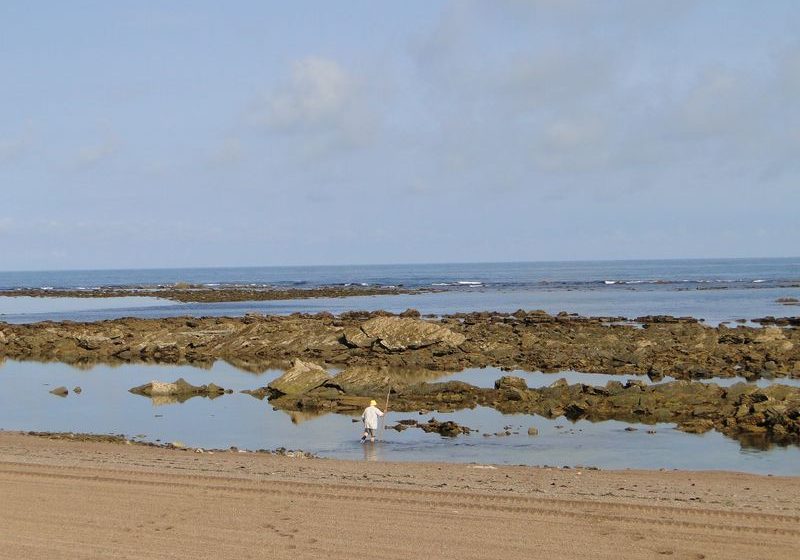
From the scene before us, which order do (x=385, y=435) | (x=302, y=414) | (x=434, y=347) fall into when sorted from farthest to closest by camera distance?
1. (x=434, y=347)
2. (x=302, y=414)
3. (x=385, y=435)

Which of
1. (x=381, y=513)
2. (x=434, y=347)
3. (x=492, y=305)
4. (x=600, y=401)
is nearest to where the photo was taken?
(x=381, y=513)

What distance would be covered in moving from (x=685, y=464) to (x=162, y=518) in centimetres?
1070

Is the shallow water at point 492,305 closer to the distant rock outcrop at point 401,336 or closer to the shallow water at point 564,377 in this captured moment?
the distant rock outcrop at point 401,336

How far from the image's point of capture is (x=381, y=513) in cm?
1212

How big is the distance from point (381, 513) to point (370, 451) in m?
7.88

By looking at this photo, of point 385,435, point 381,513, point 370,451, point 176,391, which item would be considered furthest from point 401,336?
point 381,513

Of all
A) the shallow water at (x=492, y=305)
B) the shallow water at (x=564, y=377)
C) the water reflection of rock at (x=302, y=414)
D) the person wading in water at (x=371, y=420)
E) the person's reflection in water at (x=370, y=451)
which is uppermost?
the shallow water at (x=492, y=305)

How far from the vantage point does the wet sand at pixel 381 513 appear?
34.6 ft

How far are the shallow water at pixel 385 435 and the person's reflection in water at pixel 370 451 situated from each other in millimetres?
43

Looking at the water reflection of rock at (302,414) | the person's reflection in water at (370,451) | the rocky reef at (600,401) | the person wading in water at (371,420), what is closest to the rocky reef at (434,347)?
the rocky reef at (600,401)

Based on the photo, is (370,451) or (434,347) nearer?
(370,451)

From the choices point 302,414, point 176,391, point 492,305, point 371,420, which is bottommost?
point 302,414

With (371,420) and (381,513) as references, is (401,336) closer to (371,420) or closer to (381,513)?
(371,420)

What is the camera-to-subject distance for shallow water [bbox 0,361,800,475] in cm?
1903
